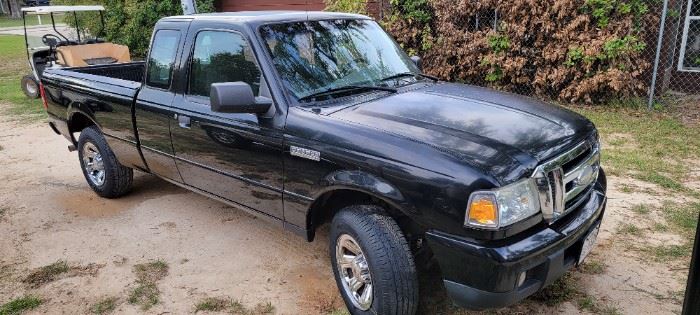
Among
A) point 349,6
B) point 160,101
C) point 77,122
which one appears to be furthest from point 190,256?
point 349,6

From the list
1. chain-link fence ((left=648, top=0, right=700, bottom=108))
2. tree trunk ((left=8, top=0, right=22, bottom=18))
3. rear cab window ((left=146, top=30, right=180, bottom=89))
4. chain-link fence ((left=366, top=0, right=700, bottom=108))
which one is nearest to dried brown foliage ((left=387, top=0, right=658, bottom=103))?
chain-link fence ((left=366, top=0, right=700, bottom=108))

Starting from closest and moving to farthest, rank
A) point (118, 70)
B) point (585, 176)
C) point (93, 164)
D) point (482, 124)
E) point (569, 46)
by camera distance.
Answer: point (482, 124), point (585, 176), point (93, 164), point (118, 70), point (569, 46)

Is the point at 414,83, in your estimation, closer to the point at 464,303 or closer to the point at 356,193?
the point at 356,193

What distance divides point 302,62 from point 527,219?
1.78 metres

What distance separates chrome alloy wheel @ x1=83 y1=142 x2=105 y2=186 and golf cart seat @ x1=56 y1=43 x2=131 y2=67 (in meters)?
5.11

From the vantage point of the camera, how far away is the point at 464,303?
2.65m

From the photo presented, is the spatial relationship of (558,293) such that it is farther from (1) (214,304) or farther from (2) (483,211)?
(1) (214,304)

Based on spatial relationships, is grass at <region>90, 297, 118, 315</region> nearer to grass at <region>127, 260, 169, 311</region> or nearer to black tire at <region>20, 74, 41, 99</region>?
grass at <region>127, 260, 169, 311</region>

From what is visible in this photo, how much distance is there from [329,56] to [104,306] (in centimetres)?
223

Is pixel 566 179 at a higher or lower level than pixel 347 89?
lower

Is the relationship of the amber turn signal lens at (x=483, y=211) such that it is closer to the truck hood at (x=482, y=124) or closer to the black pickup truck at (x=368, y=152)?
the black pickup truck at (x=368, y=152)

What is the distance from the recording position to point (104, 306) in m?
3.47

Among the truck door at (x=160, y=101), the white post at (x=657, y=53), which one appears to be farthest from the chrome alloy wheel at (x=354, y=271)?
the white post at (x=657, y=53)

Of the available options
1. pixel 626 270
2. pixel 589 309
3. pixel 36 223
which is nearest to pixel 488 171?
pixel 589 309
